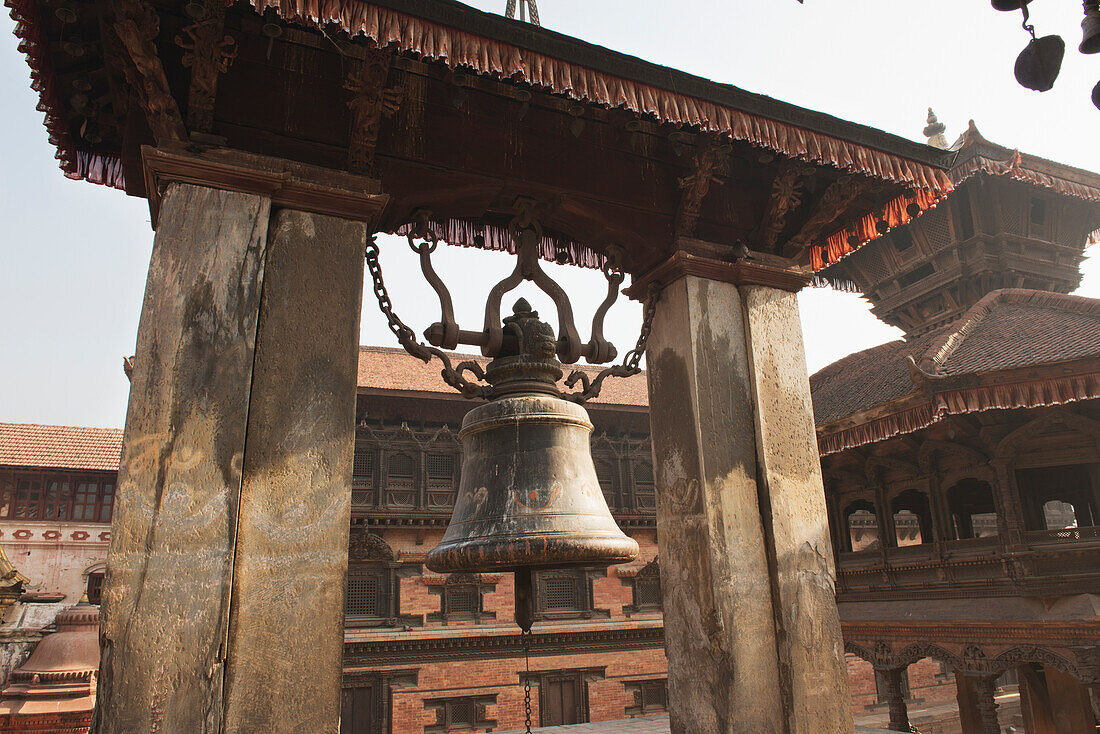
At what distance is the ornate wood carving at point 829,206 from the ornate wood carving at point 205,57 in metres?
3.30

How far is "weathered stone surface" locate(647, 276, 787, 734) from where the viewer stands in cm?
363

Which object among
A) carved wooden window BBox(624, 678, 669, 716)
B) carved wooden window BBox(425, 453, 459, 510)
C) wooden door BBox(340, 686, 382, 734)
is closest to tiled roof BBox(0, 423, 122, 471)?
carved wooden window BBox(425, 453, 459, 510)

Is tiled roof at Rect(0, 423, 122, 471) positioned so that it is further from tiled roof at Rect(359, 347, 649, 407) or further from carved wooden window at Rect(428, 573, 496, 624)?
carved wooden window at Rect(428, 573, 496, 624)

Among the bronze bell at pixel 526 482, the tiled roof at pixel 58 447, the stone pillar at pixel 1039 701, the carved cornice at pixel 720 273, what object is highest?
the tiled roof at pixel 58 447

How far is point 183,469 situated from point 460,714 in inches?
696

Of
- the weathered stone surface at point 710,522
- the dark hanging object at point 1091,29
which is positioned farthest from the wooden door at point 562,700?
the dark hanging object at point 1091,29

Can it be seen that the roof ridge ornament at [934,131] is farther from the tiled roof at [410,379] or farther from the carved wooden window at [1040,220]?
the tiled roof at [410,379]

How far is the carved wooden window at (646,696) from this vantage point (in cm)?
1966

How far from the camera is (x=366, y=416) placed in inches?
790

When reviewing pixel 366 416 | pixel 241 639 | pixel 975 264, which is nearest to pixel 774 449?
pixel 241 639

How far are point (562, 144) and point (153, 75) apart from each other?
2125 millimetres

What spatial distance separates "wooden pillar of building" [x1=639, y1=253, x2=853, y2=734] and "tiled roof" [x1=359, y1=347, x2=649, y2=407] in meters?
15.6

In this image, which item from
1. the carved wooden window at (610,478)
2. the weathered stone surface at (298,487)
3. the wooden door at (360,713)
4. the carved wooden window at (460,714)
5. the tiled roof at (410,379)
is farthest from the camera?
the carved wooden window at (610,478)

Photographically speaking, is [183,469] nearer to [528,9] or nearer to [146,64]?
[146,64]
